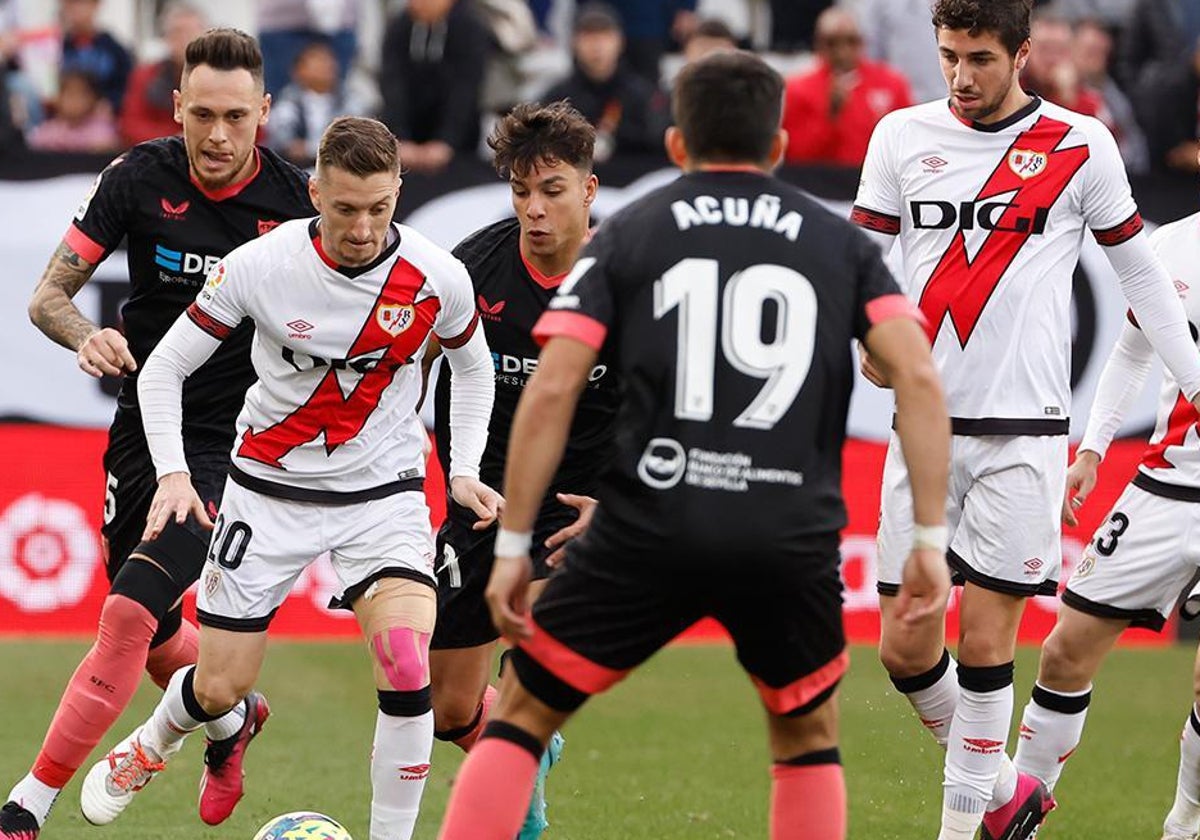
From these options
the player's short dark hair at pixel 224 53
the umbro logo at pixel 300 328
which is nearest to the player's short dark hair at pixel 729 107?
the umbro logo at pixel 300 328

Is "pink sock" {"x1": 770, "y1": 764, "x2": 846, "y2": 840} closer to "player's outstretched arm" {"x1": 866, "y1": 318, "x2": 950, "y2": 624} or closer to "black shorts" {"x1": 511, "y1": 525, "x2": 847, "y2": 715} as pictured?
"black shorts" {"x1": 511, "y1": 525, "x2": 847, "y2": 715}

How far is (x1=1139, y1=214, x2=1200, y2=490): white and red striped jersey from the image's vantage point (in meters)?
7.26

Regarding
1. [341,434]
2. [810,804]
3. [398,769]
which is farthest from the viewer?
[341,434]

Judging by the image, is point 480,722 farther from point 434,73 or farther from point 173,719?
point 434,73

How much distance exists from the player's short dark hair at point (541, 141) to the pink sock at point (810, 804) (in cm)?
251

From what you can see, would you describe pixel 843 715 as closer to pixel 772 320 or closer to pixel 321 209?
pixel 321 209

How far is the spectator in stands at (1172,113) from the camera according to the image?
13984mm

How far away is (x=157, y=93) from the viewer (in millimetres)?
13516

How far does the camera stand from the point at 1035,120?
Answer: 6.68m

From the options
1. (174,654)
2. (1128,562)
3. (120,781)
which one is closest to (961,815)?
(1128,562)

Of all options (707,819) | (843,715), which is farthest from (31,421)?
(707,819)

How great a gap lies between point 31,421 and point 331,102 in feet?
11.1

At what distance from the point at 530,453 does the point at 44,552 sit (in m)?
7.93

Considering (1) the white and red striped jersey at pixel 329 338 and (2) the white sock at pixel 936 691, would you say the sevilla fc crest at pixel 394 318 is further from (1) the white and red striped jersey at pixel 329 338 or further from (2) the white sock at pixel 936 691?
(2) the white sock at pixel 936 691
